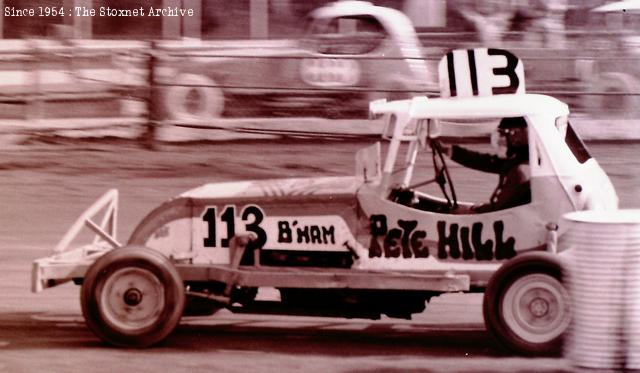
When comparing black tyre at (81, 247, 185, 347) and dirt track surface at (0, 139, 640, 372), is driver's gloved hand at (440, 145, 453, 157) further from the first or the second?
black tyre at (81, 247, 185, 347)

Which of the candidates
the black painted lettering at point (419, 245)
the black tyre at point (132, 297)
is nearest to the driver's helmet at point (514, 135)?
the black painted lettering at point (419, 245)

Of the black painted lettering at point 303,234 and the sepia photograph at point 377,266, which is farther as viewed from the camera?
the black painted lettering at point 303,234

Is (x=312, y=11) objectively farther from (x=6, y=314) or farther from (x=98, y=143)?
(x=6, y=314)

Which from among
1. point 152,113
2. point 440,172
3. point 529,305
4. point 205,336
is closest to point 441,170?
point 440,172

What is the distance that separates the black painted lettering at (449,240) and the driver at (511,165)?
298mm

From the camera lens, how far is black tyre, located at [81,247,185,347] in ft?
25.0

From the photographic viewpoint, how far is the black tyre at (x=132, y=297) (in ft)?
25.0

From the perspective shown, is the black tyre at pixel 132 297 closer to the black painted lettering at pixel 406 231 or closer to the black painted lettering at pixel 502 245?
the black painted lettering at pixel 406 231

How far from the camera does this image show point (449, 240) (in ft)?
25.1

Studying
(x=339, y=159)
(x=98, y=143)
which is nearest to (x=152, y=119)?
(x=98, y=143)

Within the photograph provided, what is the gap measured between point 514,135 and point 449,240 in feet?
2.31

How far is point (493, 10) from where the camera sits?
58.3 feet

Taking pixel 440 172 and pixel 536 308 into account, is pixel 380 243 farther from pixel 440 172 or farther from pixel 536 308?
pixel 536 308

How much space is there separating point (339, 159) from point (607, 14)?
14.7 feet
